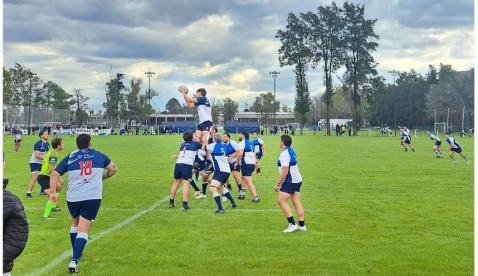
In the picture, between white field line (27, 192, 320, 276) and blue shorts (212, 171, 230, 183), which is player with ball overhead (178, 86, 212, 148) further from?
white field line (27, 192, 320, 276)

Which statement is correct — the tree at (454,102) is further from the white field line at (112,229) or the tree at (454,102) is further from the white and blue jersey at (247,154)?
the white field line at (112,229)

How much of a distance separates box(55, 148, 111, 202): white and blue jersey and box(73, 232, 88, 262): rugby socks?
1.50 feet

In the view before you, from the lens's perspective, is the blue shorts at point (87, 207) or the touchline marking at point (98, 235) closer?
the touchline marking at point (98, 235)

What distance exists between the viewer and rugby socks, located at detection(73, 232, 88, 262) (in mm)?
6602

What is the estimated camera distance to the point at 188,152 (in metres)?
11.1

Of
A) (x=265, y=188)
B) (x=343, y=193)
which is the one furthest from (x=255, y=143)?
(x=343, y=193)

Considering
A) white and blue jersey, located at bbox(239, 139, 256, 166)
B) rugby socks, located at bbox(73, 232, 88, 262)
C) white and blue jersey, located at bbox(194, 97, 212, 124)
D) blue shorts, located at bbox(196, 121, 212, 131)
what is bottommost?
rugby socks, located at bbox(73, 232, 88, 262)

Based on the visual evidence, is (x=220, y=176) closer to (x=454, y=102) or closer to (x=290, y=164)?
(x=290, y=164)

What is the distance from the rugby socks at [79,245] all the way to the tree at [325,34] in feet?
155

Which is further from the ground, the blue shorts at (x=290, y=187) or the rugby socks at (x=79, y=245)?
the blue shorts at (x=290, y=187)

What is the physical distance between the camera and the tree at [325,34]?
172ft

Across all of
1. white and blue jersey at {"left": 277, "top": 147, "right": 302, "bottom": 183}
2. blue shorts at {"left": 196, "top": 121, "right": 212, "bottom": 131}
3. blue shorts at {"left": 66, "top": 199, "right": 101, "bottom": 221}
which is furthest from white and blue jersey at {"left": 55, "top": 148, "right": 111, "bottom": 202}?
blue shorts at {"left": 196, "top": 121, "right": 212, "bottom": 131}

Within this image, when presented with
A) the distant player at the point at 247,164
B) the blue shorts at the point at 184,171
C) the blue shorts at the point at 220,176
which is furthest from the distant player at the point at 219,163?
the distant player at the point at 247,164

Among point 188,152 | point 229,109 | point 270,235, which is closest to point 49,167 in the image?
point 188,152
